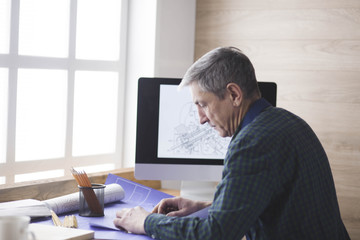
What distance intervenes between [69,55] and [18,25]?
32cm

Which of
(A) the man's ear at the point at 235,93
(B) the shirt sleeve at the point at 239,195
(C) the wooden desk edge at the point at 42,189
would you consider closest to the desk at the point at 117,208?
(C) the wooden desk edge at the point at 42,189

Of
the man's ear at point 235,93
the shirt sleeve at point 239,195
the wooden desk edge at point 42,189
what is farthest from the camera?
the wooden desk edge at point 42,189

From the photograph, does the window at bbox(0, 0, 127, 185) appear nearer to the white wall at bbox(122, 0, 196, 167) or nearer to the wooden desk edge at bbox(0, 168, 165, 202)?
the white wall at bbox(122, 0, 196, 167)

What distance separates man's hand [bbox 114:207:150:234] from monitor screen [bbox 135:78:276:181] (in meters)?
0.48

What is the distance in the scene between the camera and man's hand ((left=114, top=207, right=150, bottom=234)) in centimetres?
159

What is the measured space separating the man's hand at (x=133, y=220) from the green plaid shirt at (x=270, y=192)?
0.22 ft

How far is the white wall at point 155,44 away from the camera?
8.93 ft

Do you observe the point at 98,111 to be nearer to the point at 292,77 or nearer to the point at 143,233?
the point at 292,77

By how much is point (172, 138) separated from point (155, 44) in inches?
27.1


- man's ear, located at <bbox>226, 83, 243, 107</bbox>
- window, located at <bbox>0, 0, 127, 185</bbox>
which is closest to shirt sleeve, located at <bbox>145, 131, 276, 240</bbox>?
man's ear, located at <bbox>226, 83, 243, 107</bbox>

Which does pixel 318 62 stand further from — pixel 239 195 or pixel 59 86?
pixel 239 195

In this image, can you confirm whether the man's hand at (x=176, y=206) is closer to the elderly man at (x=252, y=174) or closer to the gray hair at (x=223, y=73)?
the elderly man at (x=252, y=174)

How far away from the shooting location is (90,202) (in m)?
1.84

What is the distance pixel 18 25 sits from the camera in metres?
2.31
